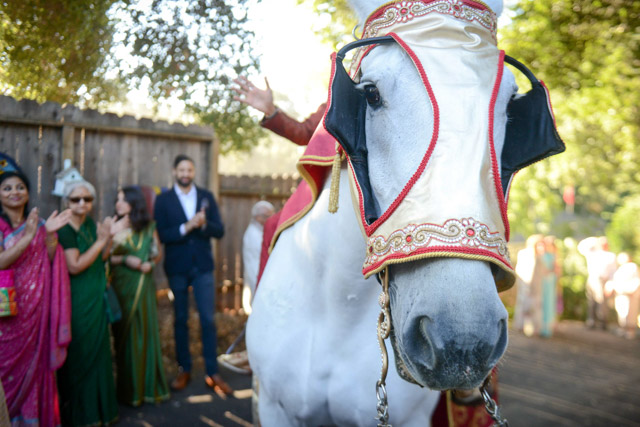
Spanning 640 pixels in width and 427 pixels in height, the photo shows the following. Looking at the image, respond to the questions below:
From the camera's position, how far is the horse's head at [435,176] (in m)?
1.04

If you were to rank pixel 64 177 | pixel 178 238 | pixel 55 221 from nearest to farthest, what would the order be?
pixel 55 221, pixel 64 177, pixel 178 238

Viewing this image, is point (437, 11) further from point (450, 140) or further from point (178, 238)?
point (178, 238)

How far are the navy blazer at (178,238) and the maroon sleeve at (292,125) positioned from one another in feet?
7.08

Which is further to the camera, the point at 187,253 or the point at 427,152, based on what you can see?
the point at 187,253

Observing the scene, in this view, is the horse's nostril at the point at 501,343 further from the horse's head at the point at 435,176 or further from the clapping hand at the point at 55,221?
the clapping hand at the point at 55,221

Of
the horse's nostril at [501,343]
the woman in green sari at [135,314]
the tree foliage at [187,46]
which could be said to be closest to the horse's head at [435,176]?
the horse's nostril at [501,343]

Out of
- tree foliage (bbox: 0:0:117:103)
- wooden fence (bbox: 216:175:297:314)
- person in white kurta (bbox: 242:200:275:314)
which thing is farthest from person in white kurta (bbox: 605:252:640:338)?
tree foliage (bbox: 0:0:117:103)

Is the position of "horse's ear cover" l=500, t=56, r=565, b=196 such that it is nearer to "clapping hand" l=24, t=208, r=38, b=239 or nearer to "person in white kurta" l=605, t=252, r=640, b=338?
"clapping hand" l=24, t=208, r=38, b=239

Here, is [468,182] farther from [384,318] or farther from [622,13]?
[622,13]

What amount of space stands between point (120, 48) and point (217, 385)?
126 inches

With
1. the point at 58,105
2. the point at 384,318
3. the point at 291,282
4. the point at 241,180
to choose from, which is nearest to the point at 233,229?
the point at 241,180

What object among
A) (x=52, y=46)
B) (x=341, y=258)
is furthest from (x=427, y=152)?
(x=52, y=46)

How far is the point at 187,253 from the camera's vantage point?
4.22 meters

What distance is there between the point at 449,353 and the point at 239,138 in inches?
176
